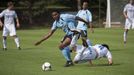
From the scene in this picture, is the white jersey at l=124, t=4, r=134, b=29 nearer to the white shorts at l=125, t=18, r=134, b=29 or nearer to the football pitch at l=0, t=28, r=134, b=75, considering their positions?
the white shorts at l=125, t=18, r=134, b=29

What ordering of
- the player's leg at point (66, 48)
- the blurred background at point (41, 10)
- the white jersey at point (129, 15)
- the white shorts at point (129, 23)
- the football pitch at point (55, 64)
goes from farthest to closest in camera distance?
the blurred background at point (41, 10) < the white jersey at point (129, 15) < the white shorts at point (129, 23) < the player's leg at point (66, 48) < the football pitch at point (55, 64)

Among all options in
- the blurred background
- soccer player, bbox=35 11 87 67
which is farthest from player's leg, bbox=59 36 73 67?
the blurred background

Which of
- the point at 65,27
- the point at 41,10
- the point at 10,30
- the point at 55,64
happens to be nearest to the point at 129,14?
the point at 10,30

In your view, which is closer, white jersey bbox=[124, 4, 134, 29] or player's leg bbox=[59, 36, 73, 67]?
player's leg bbox=[59, 36, 73, 67]

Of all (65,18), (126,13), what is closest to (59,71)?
(65,18)

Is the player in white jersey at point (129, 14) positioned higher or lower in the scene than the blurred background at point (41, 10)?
higher

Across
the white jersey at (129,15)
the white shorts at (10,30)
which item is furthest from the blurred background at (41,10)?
the white shorts at (10,30)

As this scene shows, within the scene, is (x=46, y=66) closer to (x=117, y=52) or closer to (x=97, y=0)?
(x=117, y=52)

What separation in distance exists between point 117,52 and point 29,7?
34781 mm

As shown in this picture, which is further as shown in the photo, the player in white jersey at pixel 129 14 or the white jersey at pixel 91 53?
the player in white jersey at pixel 129 14

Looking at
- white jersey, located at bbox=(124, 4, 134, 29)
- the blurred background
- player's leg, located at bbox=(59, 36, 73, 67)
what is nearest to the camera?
player's leg, located at bbox=(59, 36, 73, 67)

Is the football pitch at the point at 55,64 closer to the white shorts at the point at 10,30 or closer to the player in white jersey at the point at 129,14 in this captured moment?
the white shorts at the point at 10,30

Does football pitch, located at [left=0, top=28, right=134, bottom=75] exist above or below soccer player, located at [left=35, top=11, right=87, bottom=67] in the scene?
below

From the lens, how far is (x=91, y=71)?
15.7 m
